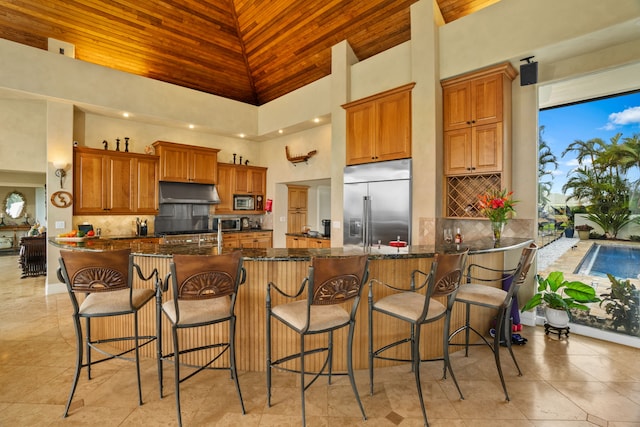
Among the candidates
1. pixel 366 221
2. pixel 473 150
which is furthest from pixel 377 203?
pixel 473 150

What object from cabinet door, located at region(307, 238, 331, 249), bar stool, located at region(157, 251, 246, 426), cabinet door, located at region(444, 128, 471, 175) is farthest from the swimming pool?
bar stool, located at region(157, 251, 246, 426)

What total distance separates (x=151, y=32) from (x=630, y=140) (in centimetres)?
719

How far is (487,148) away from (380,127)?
1551mm

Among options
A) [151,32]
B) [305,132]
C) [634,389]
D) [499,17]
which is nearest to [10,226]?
[151,32]

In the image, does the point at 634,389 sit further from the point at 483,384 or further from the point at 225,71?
the point at 225,71

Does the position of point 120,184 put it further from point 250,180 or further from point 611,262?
point 611,262

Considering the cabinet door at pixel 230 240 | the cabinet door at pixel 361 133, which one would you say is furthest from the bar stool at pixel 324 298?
the cabinet door at pixel 230 240

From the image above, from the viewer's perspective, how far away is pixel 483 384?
249cm

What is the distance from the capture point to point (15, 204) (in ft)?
33.1

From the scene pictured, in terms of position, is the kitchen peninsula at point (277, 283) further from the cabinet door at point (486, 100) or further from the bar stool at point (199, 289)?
the cabinet door at point (486, 100)

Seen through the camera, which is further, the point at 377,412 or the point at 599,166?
the point at 599,166

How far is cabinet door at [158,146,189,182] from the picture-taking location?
6.13m

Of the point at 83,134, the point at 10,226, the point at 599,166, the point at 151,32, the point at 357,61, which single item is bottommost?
the point at 10,226

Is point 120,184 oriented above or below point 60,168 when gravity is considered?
below
